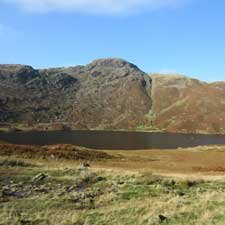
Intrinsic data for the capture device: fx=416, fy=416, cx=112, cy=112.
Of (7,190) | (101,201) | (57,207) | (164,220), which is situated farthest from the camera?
(7,190)

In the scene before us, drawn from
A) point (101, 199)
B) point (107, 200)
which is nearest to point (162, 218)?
point (107, 200)

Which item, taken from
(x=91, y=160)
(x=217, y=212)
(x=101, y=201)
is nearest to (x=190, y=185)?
(x=101, y=201)

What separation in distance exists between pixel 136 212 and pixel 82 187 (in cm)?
1019

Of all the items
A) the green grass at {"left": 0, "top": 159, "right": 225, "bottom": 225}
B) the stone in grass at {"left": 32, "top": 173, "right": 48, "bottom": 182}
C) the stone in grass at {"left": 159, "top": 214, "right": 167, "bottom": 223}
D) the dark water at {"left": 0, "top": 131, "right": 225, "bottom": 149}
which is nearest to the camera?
the stone in grass at {"left": 159, "top": 214, "right": 167, "bottom": 223}

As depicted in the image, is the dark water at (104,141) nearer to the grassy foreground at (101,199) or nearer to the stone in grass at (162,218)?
the grassy foreground at (101,199)

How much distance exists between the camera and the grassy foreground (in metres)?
18.2

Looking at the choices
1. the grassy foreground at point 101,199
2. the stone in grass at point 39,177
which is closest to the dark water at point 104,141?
the grassy foreground at point 101,199

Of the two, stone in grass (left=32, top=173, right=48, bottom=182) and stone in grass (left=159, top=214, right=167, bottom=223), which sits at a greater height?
stone in grass (left=159, top=214, right=167, bottom=223)

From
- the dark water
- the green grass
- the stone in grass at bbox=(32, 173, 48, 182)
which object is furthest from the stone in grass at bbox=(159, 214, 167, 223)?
the dark water

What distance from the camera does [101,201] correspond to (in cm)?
2353

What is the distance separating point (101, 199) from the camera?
23.9 meters

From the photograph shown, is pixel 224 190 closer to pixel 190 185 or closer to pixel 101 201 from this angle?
pixel 190 185

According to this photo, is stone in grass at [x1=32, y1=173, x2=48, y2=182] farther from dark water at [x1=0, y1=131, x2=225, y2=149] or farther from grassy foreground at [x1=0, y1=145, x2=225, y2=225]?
dark water at [x1=0, y1=131, x2=225, y2=149]

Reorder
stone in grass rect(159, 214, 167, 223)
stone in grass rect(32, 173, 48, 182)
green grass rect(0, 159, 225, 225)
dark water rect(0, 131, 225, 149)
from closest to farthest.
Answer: stone in grass rect(159, 214, 167, 223), green grass rect(0, 159, 225, 225), stone in grass rect(32, 173, 48, 182), dark water rect(0, 131, 225, 149)
